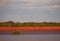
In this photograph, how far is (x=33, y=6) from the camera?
423 cm

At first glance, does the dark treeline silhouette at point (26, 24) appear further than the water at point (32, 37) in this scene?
No

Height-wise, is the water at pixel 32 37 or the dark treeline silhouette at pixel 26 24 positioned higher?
the dark treeline silhouette at pixel 26 24

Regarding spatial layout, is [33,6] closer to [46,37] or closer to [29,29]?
[29,29]

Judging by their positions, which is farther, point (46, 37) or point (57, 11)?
point (46, 37)

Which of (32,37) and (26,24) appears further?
(32,37)

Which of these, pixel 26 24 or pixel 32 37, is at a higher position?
pixel 26 24

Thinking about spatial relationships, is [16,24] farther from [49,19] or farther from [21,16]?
[49,19]

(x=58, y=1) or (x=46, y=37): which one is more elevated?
(x=58, y=1)

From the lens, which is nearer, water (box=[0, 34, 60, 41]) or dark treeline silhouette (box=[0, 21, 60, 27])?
dark treeline silhouette (box=[0, 21, 60, 27])

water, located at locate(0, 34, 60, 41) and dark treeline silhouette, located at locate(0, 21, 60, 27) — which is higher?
dark treeline silhouette, located at locate(0, 21, 60, 27)

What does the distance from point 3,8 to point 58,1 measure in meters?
0.93

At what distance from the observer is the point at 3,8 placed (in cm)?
423

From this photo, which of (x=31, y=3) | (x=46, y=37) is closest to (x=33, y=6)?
(x=31, y=3)

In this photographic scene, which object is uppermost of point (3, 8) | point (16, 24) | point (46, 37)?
point (3, 8)
